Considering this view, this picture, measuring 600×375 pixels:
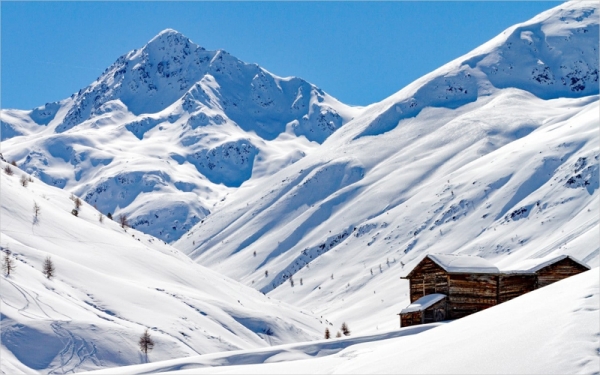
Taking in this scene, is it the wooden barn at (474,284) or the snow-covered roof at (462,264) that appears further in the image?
the snow-covered roof at (462,264)

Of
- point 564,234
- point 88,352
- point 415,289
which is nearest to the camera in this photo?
point 415,289

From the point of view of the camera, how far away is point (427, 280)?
139 feet

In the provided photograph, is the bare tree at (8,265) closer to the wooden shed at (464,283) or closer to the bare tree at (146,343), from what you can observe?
the bare tree at (146,343)

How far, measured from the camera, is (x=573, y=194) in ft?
495

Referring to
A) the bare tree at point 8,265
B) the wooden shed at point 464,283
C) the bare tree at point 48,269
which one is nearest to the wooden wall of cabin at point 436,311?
the wooden shed at point 464,283

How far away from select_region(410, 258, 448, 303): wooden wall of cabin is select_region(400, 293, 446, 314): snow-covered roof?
18.2 inches

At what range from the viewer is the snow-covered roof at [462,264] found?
132ft

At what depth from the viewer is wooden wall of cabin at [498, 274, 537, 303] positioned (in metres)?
39.9

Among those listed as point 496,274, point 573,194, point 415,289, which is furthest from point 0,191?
point 573,194

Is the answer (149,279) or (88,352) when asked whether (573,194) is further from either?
(88,352)

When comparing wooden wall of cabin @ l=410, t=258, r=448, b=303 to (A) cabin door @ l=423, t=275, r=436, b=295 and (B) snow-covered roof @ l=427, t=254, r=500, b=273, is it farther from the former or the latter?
(B) snow-covered roof @ l=427, t=254, r=500, b=273

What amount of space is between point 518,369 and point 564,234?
12106 cm

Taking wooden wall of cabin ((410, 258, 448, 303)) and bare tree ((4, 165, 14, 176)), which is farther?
bare tree ((4, 165, 14, 176))

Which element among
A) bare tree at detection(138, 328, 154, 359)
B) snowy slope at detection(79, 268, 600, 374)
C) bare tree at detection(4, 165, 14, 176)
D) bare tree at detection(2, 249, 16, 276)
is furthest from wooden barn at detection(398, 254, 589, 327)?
bare tree at detection(4, 165, 14, 176)
